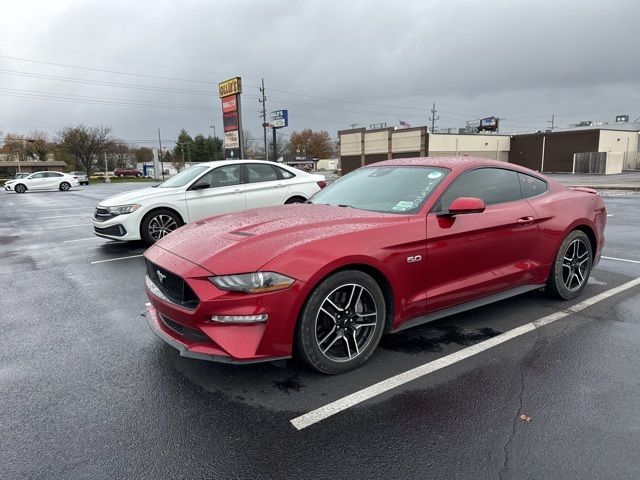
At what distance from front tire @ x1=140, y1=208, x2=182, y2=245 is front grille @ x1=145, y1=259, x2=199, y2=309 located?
15.7ft

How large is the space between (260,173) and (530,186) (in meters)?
5.52

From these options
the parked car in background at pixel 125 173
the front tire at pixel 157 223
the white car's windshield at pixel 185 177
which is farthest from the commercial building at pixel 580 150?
the parked car in background at pixel 125 173

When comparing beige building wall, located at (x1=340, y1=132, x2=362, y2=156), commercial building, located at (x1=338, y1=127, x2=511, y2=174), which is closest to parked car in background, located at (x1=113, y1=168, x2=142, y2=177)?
beige building wall, located at (x1=340, y1=132, x2=362, y2=156)

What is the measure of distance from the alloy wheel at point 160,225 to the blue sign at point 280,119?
32.0 meters

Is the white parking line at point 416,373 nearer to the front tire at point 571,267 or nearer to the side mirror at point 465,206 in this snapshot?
the front tire at point 571,267

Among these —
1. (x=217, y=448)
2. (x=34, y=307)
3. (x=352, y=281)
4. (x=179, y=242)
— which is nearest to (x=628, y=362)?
(x=352, y=281)

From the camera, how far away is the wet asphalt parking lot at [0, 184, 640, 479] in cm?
233

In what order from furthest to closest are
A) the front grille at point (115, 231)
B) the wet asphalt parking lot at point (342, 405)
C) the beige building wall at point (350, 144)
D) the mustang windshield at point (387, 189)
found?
the beige building wall at point (350, 144), the front grille at point (115, 231), the mustang windshield at point (387, 189), the wet asphalt parking lot at point (342, 405)

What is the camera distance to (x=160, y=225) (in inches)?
319

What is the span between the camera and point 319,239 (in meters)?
3.07

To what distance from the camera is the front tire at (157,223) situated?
7957 mm

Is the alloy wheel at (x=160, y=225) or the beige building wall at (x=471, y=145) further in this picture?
the beige building wall at (x=471, y=145)

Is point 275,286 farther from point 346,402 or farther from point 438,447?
point 438,447

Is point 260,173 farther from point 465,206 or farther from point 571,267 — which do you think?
point 465,206
